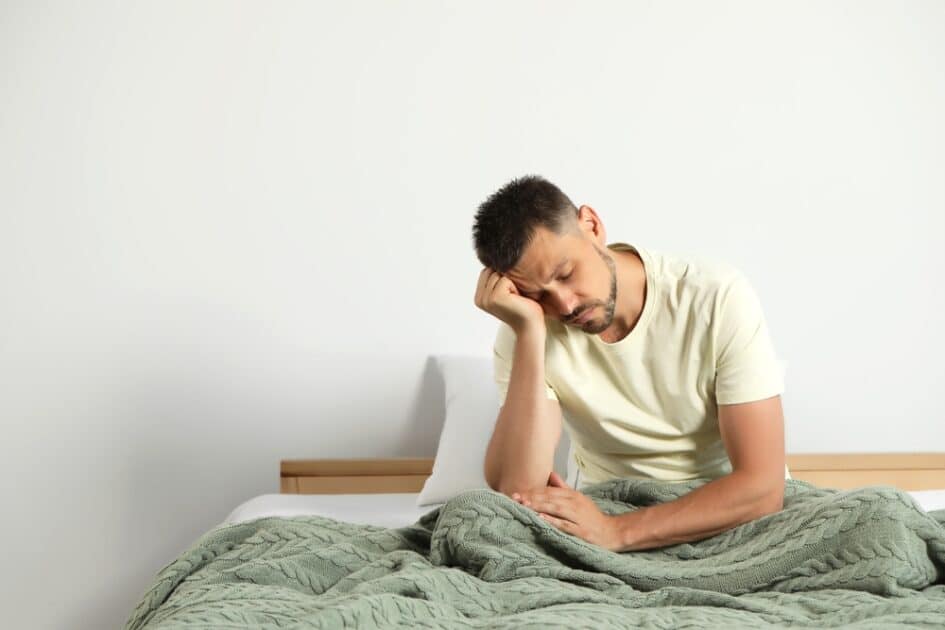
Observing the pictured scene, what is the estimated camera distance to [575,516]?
1.85 metres

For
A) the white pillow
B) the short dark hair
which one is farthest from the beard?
the white pillow

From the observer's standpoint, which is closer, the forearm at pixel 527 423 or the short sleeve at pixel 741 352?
the short sleeve at pixel 741 352

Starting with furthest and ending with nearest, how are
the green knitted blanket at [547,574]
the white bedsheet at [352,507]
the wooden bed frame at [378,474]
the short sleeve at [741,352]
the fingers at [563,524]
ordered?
the wooden bed frame at [378,474]
the white bedsheet at [352,507]
the short sleeve at [741,352]
the fingers at [563,524]
the green knitted blanket at [547,574]

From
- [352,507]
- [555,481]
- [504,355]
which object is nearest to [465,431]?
[352,507]

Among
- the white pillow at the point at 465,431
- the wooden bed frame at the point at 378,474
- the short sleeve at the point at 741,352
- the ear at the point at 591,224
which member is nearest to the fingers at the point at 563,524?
the short sleeve at the point at 741,352

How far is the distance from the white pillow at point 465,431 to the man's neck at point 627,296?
23.1 inches

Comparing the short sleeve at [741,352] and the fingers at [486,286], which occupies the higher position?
the fingers at [486,286]

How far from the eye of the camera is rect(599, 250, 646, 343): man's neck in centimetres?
210

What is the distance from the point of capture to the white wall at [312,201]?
9.93 ft

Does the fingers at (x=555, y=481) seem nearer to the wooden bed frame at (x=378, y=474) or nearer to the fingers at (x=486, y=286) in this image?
the fingers at (x=486, y=286)

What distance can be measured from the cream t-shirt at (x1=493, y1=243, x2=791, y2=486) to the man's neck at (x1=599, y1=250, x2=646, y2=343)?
20 mm

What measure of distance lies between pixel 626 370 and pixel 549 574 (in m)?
0.56

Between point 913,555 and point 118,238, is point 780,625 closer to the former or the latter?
point 913,555

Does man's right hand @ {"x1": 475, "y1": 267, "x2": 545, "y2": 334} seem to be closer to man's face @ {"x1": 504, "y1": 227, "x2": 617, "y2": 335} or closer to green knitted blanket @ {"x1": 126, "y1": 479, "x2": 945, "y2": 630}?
man's face @ {"x1": 504, "y1": 227, "x2": 617, "y2": 335}
